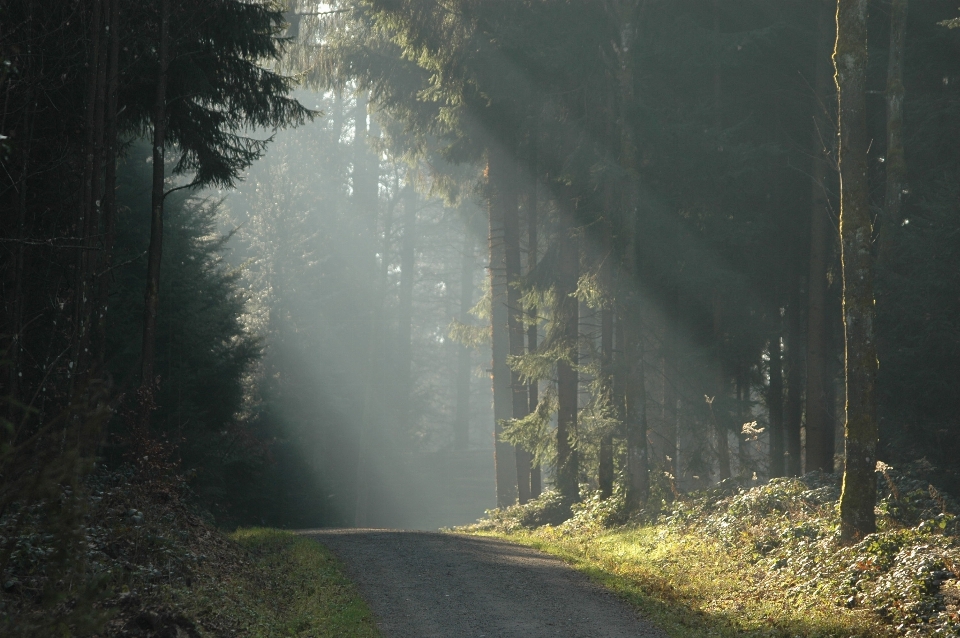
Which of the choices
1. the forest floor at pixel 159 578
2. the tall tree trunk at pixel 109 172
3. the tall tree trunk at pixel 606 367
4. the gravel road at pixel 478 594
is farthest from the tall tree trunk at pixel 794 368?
the tall tree trunk at pixel 109 172

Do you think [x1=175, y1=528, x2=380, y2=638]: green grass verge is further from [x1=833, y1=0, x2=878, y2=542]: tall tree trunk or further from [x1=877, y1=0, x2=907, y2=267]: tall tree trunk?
[x1=877, y1=0, x2=907, y2=267]: tall tree trunk

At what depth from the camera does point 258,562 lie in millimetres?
11695

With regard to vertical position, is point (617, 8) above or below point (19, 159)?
above

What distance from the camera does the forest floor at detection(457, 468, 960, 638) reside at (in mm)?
7941

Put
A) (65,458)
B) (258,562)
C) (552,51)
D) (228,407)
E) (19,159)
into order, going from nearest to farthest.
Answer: (65,458)
(19,159)
(258,562)
(552,51)
(228,407)

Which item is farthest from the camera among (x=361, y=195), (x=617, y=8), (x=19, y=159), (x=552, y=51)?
(x=361, y=195)

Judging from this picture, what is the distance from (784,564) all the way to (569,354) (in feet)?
30.4

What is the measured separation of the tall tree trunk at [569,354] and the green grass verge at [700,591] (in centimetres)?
555

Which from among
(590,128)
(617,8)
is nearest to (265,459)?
(590,128)

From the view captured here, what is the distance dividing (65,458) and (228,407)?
16.2m

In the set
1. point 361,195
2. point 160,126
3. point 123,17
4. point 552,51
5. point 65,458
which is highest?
point 361,195

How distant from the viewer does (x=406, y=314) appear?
4619cm

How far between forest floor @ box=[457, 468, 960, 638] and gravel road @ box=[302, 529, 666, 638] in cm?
46

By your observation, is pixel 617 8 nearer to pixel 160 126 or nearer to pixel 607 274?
pixel 607 274
